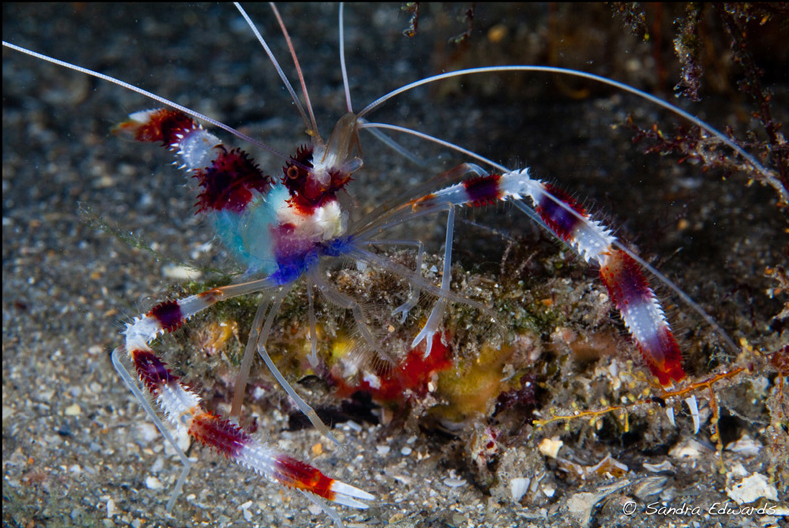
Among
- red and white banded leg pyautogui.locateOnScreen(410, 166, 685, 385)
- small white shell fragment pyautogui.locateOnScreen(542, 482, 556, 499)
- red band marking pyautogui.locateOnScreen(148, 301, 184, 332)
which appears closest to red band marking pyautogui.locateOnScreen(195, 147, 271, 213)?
red band marking pyautogui.locateOnScreen(148, 301, 184, 332)

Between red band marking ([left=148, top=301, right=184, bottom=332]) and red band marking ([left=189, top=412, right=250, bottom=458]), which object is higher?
red band marking ([left=148, top=301, right=184, bottom=332])

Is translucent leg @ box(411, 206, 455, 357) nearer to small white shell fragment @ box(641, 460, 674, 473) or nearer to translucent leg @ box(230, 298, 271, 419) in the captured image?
translucent leg @ box(230, 298, 271, 419)

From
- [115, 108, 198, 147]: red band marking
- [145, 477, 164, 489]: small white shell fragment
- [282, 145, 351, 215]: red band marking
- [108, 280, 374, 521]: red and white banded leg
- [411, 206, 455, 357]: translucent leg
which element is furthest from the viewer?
[115, 108, 198, 147]: red band marking

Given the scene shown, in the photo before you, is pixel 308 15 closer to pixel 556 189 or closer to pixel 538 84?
pixel 538 84

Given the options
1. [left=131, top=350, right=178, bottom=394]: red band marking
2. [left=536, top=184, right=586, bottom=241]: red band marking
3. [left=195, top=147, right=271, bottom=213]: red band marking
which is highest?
[left=536, top=184, right=586, bottom=241]: red band marking

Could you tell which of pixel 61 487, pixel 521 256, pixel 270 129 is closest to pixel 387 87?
pixel 270 129

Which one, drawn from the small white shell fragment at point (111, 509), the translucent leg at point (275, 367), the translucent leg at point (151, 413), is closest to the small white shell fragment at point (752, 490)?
the translucent leg at point (275, 367)
